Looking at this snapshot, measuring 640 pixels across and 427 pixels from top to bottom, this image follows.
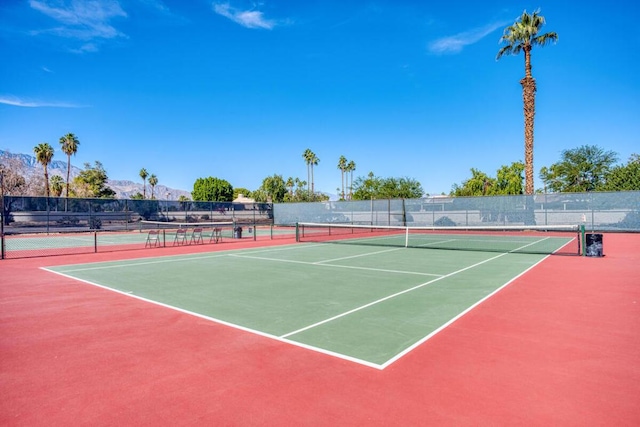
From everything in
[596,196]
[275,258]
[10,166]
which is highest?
[10,166]

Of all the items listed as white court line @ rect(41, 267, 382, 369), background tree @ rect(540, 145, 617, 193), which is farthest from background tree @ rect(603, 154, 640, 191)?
white court line @ rect(41, 267, 382, 369)

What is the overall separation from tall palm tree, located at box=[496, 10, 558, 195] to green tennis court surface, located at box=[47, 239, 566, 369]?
772 inches

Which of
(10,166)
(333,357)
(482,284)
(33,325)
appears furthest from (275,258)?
(10,166)

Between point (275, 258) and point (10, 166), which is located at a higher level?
point (10, 166)

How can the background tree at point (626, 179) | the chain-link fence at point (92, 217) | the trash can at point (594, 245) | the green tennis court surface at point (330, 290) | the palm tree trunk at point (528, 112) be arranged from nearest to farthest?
→ 1. the green tennis court surface at point (330, 290)
2. the trash can at point (594, 245)
3. the chain-link fence at point (92, 217)
4. the palm tree trunk at point (528, 112)
5. the background tree at point (626, 179)

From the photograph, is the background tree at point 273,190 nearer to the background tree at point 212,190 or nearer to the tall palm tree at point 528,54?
the background tree at point 212,190

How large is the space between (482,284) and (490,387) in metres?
5.97

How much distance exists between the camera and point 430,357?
4.95m

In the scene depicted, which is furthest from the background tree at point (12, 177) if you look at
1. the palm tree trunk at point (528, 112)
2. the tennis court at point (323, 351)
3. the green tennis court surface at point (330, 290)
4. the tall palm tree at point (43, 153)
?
the palm tree trunk at point (528, 112)

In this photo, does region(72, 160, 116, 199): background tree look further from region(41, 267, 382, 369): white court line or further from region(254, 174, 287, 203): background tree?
region(41, 267, 382, 369): white court line

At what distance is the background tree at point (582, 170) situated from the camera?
51.8 m

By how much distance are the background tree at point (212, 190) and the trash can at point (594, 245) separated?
8518 centimetres

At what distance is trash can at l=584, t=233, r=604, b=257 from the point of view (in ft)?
48.5

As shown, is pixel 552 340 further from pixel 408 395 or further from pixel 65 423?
pixel 65 423
